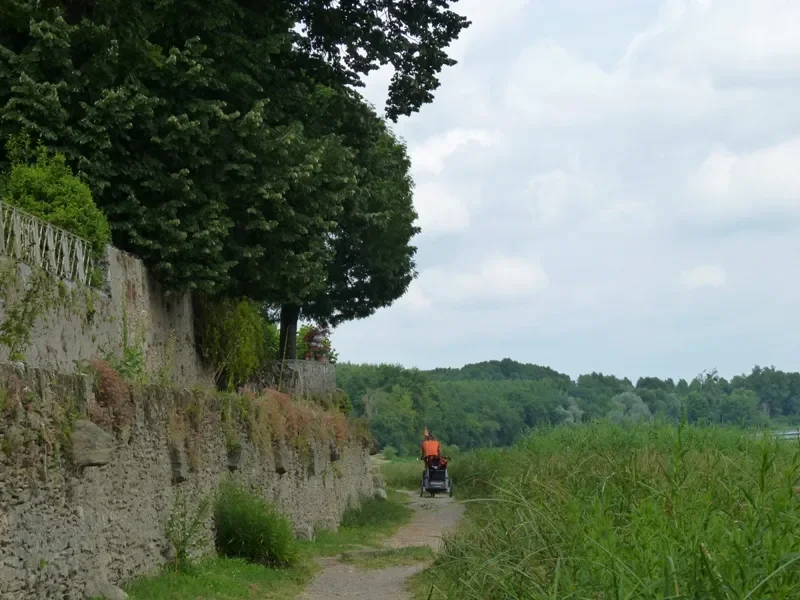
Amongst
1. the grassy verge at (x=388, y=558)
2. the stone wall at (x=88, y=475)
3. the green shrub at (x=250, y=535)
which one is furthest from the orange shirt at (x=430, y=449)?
the green shrub at (x=250, y=535)

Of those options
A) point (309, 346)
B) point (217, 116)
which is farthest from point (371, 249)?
point (217, 116)

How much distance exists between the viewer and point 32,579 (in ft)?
35.6

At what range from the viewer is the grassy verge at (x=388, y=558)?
19.1 meters

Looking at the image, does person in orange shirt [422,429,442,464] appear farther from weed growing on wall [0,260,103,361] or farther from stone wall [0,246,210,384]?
weed growing on wall [0,260,103,361]

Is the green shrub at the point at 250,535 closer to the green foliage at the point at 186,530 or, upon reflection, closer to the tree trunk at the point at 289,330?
the green foliage at the point at 186,530

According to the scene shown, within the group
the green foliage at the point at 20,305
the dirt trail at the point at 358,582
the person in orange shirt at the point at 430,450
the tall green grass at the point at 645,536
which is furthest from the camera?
the person in orange shirt at the point at 430,450

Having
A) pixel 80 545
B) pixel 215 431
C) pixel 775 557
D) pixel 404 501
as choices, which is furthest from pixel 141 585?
pixel 404 501

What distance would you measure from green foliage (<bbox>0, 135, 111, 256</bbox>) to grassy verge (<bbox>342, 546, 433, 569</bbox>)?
6.72m

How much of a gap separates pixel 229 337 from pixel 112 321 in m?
7.64

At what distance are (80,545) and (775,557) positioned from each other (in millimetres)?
8093

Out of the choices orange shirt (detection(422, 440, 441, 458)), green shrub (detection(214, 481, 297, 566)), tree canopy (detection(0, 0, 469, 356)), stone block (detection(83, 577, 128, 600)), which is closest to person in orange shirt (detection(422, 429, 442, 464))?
orange shirt (detection(422, 440, 441, 458))

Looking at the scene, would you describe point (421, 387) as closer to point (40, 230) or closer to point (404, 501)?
point (404, 501)

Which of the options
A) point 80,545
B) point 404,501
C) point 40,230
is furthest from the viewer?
point 404,501

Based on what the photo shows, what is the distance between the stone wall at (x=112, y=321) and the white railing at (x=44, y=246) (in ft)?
0.67
